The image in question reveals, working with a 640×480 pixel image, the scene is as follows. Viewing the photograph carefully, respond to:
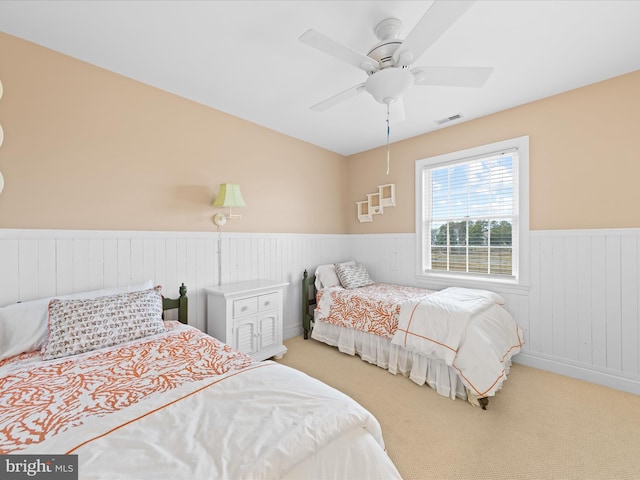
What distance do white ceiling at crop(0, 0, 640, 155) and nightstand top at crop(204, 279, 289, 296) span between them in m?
1.85

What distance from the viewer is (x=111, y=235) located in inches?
84.4

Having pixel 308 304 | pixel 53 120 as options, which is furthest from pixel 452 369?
pixel 53 120

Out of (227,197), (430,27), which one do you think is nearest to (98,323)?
(227,197)

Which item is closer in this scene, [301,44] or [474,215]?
[301,44]

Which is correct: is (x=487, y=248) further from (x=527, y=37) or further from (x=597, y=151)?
(x=527, y=37)

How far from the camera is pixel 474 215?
3117 mm

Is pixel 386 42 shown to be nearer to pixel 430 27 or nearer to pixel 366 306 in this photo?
pixel 430 27

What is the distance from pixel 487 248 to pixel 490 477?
220 cm

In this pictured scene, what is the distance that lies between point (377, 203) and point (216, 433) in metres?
3.53

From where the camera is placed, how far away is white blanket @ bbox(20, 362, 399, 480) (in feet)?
2.33

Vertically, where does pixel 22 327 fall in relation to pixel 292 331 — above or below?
above

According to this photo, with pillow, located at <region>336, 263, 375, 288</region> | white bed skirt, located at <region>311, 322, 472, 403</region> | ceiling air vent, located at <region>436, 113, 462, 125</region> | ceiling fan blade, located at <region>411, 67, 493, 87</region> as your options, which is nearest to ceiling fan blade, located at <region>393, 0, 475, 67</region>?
ceiling fan blade, located at <region>411, 67, 493, 87</region>

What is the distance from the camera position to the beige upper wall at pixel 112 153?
181cm

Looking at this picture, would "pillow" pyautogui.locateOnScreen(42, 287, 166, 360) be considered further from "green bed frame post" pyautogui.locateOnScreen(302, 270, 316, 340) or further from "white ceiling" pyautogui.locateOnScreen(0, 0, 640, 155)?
"green bed frame post" pyautogui.locateOnScreen(302, 270, 316, 340)
